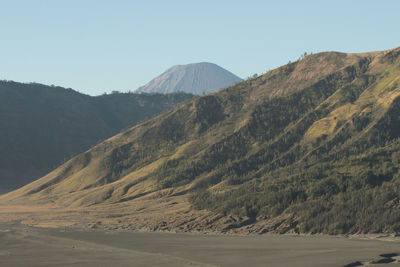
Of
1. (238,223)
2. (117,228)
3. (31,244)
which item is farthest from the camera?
(117,228)

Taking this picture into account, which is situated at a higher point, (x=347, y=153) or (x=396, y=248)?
(x=347, y=153)

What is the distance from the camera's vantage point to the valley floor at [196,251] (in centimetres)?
6469

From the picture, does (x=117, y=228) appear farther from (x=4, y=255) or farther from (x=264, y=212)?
(x=4, y=255)

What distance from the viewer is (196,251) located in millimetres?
76562

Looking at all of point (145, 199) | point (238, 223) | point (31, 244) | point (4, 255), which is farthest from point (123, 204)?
point (4, 255)

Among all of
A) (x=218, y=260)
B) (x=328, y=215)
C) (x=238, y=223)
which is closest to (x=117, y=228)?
(x=238, y=223)

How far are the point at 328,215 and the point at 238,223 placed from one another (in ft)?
59.3

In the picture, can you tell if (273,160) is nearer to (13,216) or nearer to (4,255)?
(13,216)

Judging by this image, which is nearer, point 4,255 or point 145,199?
point 4,255

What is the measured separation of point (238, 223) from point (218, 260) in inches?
1743

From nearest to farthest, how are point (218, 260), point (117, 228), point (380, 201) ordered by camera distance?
point (218, 260) → point (380, 201) → point (117, 228)

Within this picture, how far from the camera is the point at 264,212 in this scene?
112 meters

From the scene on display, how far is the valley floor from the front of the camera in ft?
212

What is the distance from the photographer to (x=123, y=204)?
184875mm
